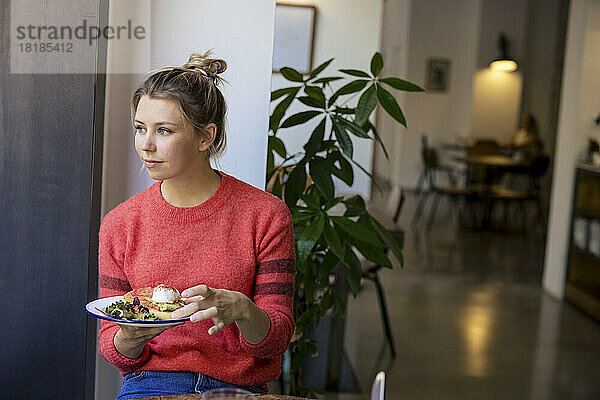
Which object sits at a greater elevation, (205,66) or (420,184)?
(205,66)

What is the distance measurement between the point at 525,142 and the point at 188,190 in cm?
974

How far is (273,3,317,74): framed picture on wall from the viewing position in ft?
18.9

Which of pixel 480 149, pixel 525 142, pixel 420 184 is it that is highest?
pixel 525 142

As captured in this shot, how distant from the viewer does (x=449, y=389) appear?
3654 mm

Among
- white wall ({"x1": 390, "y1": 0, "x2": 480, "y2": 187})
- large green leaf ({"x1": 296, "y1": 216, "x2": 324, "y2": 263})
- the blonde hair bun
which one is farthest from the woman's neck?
white wall ({"x1": 390, "y1": 0, "x2": 480, "y2": 187})

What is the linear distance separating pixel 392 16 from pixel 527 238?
700cm

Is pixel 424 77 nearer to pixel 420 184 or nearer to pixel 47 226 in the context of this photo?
pixel 420 184

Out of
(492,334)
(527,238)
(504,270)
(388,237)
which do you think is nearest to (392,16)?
(527,238)

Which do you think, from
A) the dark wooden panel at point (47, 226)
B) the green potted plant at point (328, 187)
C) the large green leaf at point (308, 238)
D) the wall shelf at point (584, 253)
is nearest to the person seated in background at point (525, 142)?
the wall shelf at point (584, 253)

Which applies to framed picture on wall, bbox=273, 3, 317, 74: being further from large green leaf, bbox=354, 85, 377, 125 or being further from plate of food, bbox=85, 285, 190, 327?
plate of food, bbox=85, 285, 190, 327

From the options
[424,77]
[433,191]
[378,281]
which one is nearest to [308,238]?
[378,281]

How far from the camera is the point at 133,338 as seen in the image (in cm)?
141

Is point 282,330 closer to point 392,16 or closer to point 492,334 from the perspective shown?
point 492,334

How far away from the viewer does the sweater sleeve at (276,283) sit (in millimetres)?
1534
